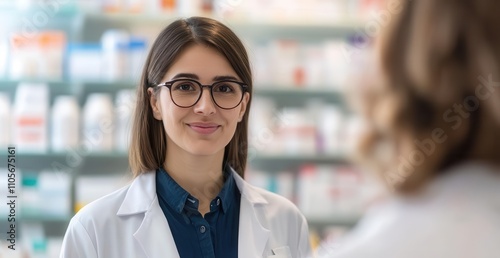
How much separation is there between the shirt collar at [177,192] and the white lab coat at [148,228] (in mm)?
22

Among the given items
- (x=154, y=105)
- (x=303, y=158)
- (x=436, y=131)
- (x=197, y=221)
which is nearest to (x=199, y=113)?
(x=154, y=105)

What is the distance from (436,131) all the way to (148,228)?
1.19 metres

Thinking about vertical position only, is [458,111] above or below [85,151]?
above

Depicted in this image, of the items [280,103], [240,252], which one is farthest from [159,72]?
[280,103]

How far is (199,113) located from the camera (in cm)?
166

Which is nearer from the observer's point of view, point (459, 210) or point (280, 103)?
point (459, 210)

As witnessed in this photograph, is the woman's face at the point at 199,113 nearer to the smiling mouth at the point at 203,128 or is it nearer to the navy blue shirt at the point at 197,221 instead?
the smiling mouth at the point at 203,128

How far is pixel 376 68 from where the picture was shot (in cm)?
54

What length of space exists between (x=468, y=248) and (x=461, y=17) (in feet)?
0.64

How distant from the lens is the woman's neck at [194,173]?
171cm

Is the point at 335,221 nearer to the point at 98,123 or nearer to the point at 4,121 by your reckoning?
the point at 98,123

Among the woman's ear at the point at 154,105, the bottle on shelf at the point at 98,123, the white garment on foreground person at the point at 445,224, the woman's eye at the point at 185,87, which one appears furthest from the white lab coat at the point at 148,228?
the bottle on shelf at the point at 98,123

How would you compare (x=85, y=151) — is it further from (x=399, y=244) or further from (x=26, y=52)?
(x=399, y=244)

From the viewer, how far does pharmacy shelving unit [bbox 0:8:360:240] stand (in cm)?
→ 329
